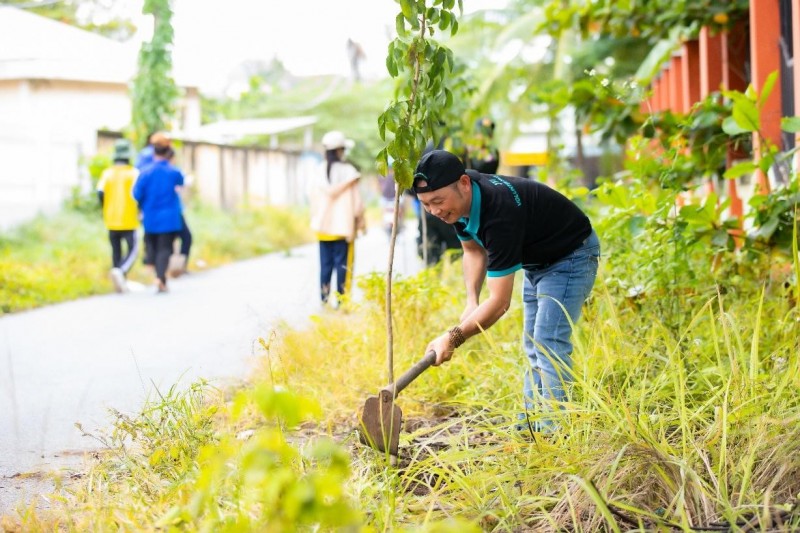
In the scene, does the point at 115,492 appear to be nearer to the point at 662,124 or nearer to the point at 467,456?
the point at 467,456

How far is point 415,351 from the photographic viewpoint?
21.4ft

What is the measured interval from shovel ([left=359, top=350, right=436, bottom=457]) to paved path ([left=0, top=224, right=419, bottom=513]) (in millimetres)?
822

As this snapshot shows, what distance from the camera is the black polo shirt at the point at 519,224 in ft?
14.8

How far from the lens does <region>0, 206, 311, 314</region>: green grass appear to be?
12312 millimetres

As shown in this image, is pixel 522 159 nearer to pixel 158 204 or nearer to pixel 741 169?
Result: pixel 158 204

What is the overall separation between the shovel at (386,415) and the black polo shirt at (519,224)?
554 millimetres

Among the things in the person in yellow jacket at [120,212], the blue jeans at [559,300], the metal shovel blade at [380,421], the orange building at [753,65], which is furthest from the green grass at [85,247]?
the blue jeans at [559,300]

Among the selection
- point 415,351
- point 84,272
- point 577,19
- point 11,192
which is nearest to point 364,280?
point 415,351

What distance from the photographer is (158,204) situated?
1332 centimetres

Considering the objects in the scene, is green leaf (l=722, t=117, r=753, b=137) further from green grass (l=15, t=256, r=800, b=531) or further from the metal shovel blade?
the metal shovel blade

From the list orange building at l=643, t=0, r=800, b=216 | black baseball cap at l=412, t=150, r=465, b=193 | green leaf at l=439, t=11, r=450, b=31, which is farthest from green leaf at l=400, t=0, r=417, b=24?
orange building at l=643, t=0, r=800, b=216

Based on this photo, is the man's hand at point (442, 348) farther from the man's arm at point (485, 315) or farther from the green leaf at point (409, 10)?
the green leaf at point (409, 10)

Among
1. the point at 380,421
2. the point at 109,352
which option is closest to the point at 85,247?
the point at 109,352

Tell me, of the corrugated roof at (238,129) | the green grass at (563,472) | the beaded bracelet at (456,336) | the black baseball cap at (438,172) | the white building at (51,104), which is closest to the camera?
→ the green grass at (563,472)
